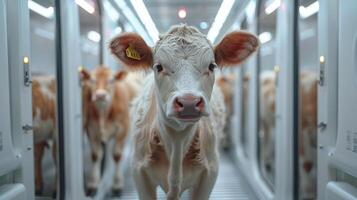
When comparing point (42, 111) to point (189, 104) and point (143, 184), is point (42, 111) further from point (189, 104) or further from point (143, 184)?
point (189, 104)

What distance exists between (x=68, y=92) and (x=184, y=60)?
1085 mm

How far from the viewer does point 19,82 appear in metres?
1.77

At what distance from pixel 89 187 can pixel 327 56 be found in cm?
250

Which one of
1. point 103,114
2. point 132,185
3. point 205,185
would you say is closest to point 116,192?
point 132,185

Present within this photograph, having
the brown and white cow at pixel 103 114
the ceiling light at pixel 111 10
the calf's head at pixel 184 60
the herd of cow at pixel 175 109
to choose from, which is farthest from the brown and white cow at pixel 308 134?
the brown and white cow at pixel 103 114

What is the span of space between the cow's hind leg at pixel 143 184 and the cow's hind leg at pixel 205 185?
246 millimetres

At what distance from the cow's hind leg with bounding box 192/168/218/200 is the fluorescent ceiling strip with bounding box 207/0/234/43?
74 centimetres

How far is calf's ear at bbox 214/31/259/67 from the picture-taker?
179cm

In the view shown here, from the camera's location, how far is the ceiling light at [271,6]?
2770 millimetres

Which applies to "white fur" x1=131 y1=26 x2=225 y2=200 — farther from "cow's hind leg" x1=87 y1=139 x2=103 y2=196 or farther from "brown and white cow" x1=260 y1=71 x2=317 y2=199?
"cow's hind leg" x1=87 y1=139 x2=103 y2=196

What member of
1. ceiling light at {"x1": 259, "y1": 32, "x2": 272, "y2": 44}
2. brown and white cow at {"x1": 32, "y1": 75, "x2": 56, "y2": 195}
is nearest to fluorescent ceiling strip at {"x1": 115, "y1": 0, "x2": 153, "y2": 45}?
brown and white cow at {"x1": 32, "y1": 75, "x2": 56, "y2": 195}

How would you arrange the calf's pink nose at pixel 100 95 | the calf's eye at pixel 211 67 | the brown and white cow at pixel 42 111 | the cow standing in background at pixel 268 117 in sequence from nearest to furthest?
the calf's eye at pixel 211 67
the brown and white cow at pixel 42 111
the calf's pink nose at pixel 100 95
the cow standing in background at pixel 268 117

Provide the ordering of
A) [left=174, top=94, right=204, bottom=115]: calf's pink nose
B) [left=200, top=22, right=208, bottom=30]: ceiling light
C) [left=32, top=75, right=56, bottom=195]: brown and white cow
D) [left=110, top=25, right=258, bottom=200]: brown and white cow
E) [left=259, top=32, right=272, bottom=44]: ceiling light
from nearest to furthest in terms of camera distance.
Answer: [left=174, top=94, right=204, bottom=115]: calf's pink nose
[left=110, top=25, right=258, bottom=200]: brown and white cow
[left=200, top=22, right=208, bottom=30]: ceiling light
[left=32, top=75, right=56, bottom=195]: brown and white cow
[left=259, top=32, right=272, bottom=44]: ceiling light

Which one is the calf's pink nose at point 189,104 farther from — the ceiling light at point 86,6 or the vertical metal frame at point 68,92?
the ceiling light at point 86,6
